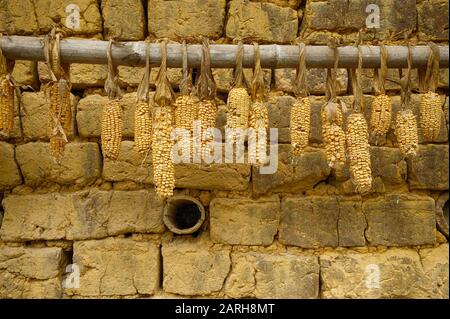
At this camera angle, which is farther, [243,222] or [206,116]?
[243,222]

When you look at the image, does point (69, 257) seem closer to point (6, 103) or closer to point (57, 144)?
point (57, 144)

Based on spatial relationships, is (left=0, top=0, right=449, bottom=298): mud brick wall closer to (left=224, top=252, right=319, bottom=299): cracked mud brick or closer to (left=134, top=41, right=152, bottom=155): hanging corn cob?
(left=224, top=252, right=319, bottom=299): cracked mud brick

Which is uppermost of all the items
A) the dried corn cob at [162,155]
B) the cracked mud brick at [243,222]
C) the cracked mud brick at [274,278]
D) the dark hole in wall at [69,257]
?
the dried corn cob at [162,155]

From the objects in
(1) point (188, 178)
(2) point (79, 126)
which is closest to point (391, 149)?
(1) point (188, 178)

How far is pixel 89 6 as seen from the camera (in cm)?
425

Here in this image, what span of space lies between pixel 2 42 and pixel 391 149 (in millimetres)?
3602

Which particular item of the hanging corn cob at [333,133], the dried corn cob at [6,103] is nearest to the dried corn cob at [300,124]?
the hanging corn cob at [333,133]

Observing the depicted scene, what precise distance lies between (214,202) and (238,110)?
53.9 inches

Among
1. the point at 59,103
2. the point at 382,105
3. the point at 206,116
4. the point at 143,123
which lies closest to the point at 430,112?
the point at 382,105

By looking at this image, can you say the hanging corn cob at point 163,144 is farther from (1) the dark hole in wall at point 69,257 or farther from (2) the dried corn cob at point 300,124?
(1) the dark hole in wall at point 69,257

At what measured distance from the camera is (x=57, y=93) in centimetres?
330

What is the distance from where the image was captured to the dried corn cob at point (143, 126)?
10.5ft

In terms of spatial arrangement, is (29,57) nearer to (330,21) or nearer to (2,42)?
(2,42)

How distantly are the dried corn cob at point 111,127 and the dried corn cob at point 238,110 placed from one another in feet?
2.81
